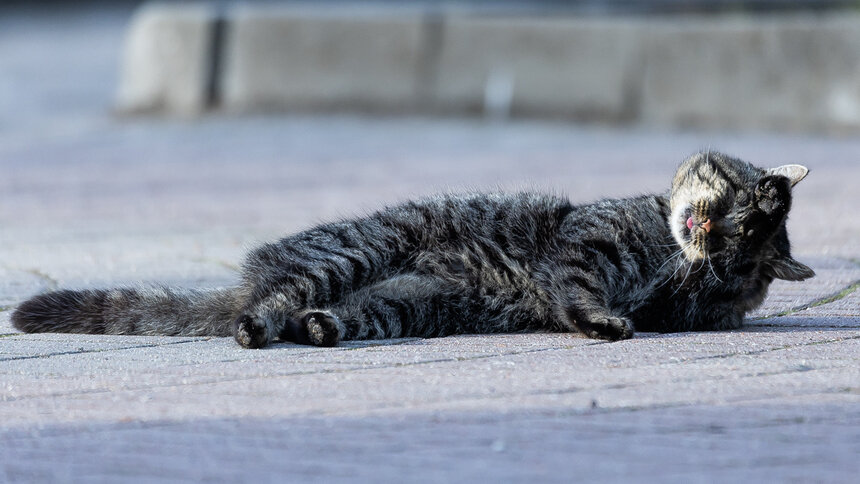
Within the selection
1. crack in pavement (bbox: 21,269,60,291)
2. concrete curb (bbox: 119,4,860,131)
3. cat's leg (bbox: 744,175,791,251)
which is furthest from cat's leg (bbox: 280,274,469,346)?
concrete curb (bbox: 119,4,860,131)

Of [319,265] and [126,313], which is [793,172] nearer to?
[319,265]

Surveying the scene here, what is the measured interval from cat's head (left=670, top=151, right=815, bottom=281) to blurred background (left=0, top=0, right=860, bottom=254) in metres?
4.94

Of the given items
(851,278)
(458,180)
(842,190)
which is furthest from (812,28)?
(851,278)

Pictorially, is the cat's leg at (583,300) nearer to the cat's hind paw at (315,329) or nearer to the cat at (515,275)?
the cat at (515,275)

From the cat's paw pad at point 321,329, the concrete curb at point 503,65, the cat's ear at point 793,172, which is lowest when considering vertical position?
the cat's paw pad at point 321,329

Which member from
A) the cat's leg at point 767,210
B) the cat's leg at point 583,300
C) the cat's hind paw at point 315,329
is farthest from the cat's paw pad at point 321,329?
the cat's leg at point 767,210

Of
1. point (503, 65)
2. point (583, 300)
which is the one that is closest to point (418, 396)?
point (583, 300)

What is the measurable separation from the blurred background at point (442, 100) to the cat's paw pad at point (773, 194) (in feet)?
17.1

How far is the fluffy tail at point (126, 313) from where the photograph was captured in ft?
14.7

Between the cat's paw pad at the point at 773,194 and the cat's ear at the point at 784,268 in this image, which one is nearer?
the cat's paw pad at the point at 773,194

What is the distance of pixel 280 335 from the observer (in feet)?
14.2

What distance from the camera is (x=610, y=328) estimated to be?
14.0 ft

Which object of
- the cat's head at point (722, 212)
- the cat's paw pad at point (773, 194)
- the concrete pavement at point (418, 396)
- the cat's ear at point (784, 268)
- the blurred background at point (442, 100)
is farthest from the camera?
the blurred background at point (442, 100)

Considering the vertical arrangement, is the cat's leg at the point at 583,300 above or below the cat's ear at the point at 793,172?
below
